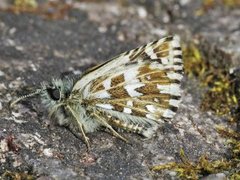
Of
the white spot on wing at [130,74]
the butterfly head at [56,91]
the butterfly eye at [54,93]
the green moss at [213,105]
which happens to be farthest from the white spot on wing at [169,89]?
the butterfly eye at [54,93]

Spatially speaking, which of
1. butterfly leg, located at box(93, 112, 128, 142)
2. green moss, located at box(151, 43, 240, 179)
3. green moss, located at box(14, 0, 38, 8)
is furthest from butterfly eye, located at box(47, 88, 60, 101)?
green moss, located at box(14, 0, 38, 8)

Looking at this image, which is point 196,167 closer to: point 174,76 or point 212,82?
point 174,76

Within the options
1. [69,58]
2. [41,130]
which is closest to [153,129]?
[41,130]

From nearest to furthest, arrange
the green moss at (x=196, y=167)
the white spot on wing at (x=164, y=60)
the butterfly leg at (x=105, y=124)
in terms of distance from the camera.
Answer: the green moss at (x=196, y=167)
the butterfly leg at (x=105, y=124)
the white spot on wing at (x=164, y=60)

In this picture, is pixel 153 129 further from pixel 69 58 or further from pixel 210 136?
pixel 69 58

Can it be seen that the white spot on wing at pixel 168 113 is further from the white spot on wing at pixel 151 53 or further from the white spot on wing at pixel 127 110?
the white spot on wing at pixel 151 53

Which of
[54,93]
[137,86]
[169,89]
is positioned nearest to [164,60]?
[169,89]
